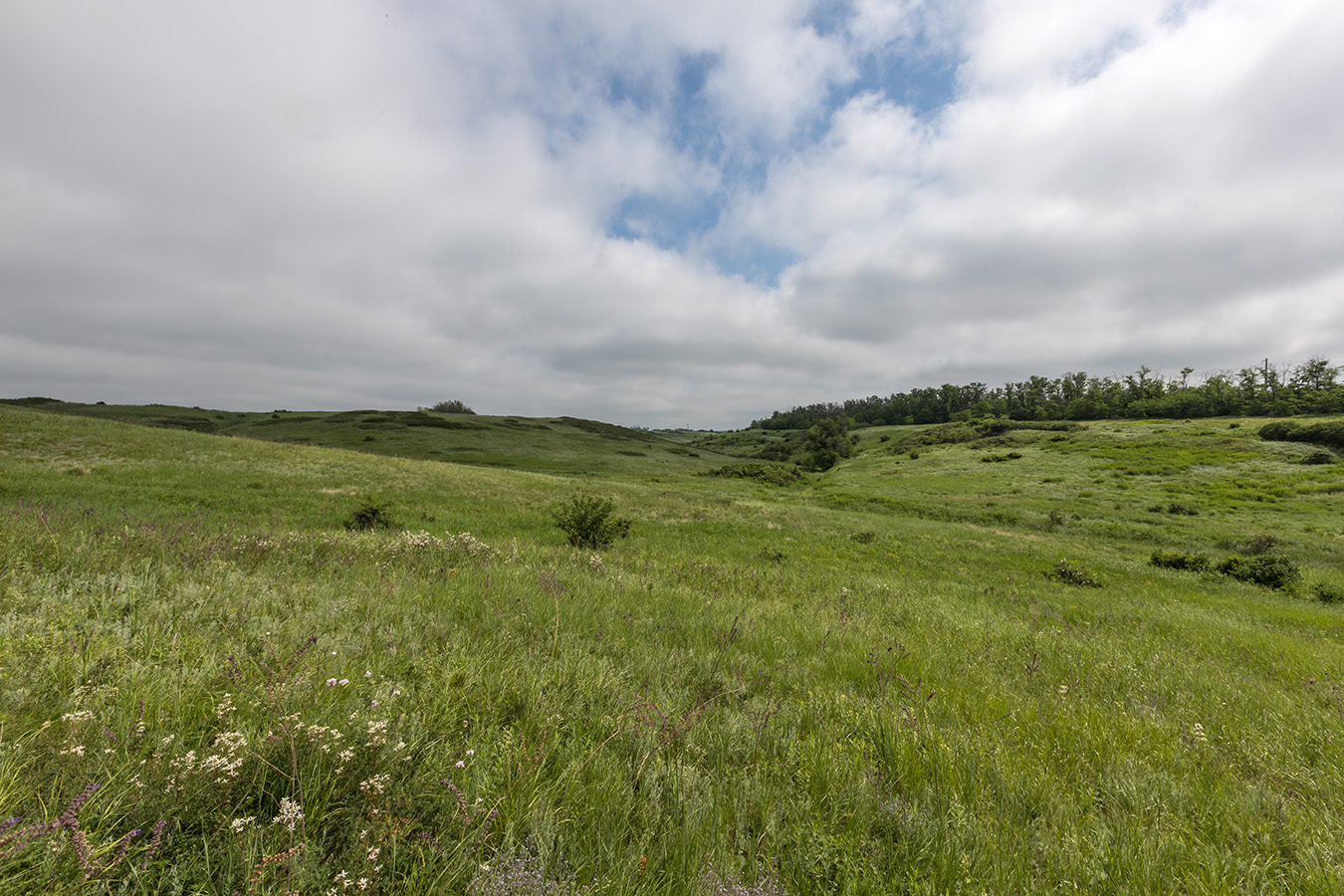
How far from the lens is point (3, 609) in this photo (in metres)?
3.57

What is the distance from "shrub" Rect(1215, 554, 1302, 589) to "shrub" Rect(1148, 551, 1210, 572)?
986 mm

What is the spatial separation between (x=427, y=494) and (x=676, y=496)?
20.5m

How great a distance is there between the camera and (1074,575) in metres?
19.4

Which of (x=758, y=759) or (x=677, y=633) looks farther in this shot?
(x=677, y=633)

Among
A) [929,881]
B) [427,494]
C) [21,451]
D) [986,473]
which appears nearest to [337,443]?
[21,451]

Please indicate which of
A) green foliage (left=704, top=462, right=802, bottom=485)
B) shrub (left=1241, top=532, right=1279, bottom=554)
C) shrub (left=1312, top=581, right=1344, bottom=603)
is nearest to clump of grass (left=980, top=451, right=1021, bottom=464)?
green foliage (left=704, top=462, right=802, bottom=485)

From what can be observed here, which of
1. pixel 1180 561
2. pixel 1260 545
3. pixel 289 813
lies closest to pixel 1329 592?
pixel 1180 561

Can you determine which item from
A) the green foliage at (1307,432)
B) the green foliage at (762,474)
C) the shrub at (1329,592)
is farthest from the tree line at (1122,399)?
the shrub at (1329,592)

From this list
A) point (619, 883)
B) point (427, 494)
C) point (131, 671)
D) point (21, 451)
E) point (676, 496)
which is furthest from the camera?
point (676, 496)

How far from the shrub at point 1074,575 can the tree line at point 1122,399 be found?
151205mm

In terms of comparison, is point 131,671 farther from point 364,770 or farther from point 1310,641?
point 1310,641

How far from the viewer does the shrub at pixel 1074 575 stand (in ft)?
62.1

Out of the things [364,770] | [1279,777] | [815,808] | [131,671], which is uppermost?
[131,671]

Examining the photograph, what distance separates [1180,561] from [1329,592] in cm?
569
